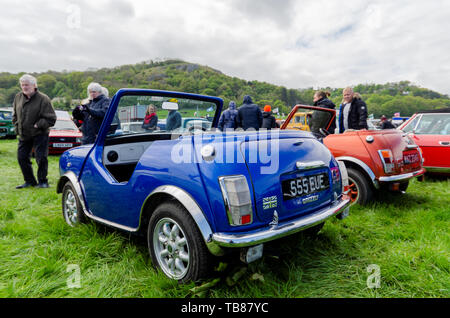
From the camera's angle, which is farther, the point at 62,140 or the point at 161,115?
the point at 62,140

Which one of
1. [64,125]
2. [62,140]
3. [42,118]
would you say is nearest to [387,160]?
[42,118]

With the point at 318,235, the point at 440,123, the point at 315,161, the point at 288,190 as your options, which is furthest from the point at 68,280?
the point at 440,123

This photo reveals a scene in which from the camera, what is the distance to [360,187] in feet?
12.5

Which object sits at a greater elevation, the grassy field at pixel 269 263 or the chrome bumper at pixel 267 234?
the chrome bumper at pixel 267 234

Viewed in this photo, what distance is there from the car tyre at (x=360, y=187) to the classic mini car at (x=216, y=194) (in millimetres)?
1357

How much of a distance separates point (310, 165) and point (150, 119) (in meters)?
1.88

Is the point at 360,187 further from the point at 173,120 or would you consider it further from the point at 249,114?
the point at 249,114

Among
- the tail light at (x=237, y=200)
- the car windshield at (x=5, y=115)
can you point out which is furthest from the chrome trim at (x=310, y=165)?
the car windshield at (x=5, y=115)

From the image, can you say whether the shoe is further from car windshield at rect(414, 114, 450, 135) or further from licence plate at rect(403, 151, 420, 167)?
car windshield at rect(414, 114, 450, 135)

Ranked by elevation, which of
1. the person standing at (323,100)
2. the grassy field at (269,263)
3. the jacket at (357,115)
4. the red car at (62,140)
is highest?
the person standing at (323,100)

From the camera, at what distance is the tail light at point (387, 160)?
3588 millimetres

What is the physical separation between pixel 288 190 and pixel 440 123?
5516 mm

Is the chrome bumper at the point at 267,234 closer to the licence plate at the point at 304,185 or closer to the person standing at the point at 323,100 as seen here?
the licence plate at the point at 304,185
